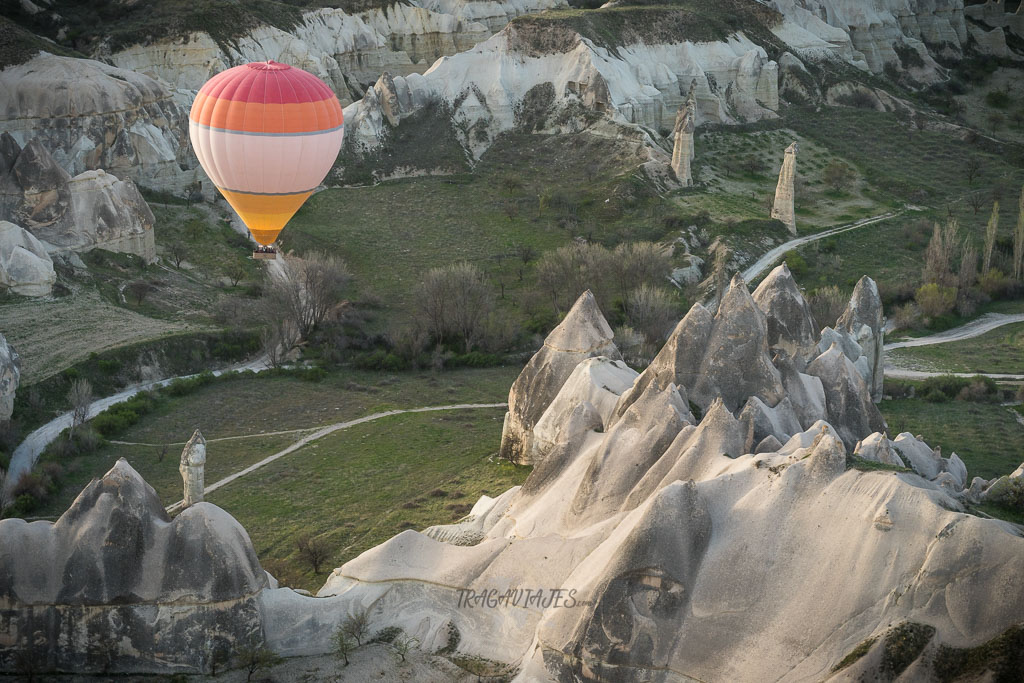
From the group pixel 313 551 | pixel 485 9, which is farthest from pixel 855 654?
pixel 485 9

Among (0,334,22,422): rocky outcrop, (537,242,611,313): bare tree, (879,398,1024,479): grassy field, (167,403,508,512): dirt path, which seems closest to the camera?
(167,403,508,512): dirt path

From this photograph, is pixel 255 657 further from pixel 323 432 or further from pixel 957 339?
pixel 957 339

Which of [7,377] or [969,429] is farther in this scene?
[7,377]

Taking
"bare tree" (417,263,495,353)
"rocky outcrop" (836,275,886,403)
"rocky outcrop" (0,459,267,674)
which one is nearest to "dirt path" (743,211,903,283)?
"bare tree" (417,263,495,353)

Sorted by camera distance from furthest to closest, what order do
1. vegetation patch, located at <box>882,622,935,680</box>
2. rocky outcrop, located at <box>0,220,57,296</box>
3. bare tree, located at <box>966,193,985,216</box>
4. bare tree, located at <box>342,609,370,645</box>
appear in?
1. bare tree, located at <box>966,193,985,216</box>
2. rocky outcrop, located at <box>0,220,57,296</box>
3. bare tree, located at <box>342,609,370,645</box>
4. vegetation patch, located at <box>882,622,935,680</box>

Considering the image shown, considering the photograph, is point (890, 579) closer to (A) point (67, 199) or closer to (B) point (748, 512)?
(B) point (748, 512)

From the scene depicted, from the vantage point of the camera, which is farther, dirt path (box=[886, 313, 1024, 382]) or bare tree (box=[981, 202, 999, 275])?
bare tree (box=[981, 202, 999, 275])

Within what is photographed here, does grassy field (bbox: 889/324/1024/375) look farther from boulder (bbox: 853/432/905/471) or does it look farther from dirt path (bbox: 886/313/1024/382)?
boulder (bbox: 853/432/905/471)
